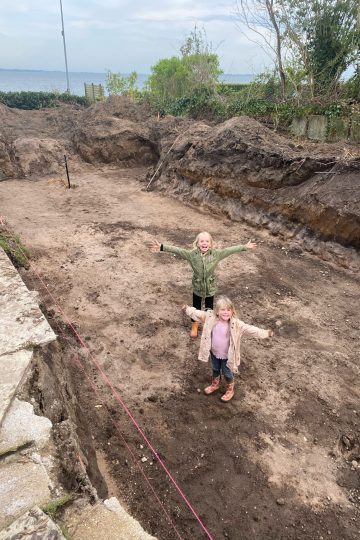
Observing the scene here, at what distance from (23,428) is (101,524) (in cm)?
100

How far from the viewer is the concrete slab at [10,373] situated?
3.11 metres

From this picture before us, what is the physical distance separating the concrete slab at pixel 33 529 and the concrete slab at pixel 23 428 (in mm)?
566

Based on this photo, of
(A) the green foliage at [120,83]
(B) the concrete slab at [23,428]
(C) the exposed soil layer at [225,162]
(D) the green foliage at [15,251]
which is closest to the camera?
(B) the concrete slab at [23,428]

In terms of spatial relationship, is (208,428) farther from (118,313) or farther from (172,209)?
(172,209)

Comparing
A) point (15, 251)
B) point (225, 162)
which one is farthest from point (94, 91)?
point (15, 251)

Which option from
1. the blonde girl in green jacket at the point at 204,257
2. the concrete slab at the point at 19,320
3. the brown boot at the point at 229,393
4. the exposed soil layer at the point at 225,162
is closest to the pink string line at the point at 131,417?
the brown boot at the point at 229,393

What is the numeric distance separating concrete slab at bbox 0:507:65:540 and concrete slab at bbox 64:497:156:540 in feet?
0.41

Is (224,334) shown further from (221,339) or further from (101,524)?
(101,524)

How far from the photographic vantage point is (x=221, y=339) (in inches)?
161

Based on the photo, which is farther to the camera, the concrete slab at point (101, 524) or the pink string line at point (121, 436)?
the pink string line at point (121, 436)

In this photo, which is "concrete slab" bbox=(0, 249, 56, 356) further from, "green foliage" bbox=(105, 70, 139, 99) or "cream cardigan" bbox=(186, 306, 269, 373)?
"green foliage" bbox=(105, 70, 139, 99)

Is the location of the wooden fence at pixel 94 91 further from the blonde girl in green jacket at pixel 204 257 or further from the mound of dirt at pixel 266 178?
the blonde girl in green jacket at pixel 204 257

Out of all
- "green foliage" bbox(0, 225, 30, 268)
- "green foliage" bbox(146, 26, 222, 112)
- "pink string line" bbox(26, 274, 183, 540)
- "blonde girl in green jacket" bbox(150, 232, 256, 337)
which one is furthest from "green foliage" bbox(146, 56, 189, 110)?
"pink string line" bbox(26, 274, 183, 540)

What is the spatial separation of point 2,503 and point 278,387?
3.40 m
